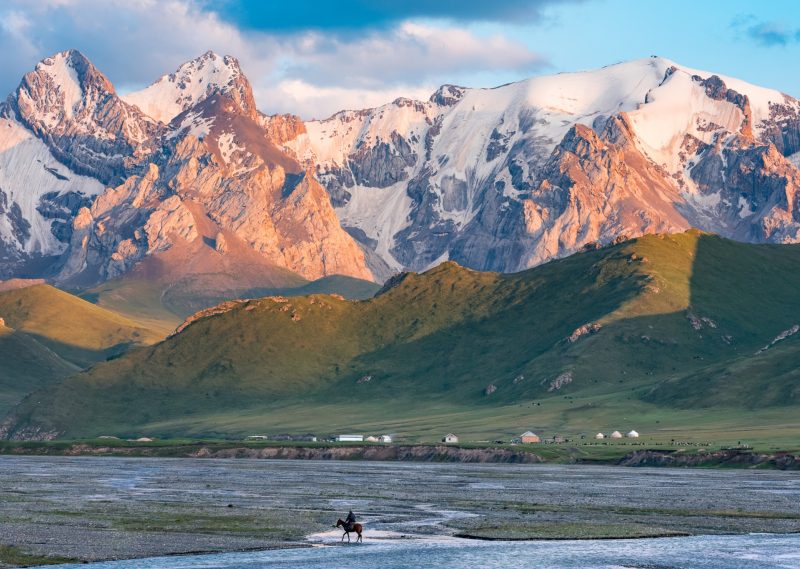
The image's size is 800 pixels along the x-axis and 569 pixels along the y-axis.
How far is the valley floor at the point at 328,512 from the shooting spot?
110188mm

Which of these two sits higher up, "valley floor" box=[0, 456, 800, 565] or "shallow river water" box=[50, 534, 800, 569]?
"valley floor" box=[0, 456, 800, 565]

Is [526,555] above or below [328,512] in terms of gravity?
below

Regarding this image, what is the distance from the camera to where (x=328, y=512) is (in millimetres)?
140000

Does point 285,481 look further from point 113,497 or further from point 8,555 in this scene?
point 8,555

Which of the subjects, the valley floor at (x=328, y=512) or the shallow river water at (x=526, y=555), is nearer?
the shallow river water at (x=526, y=555)

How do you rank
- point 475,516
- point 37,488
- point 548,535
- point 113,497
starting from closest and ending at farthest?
point 548,535
point 475,516
point 113,497
point 37,488

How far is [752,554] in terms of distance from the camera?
105 meters

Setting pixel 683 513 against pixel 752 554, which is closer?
pixel 752 554

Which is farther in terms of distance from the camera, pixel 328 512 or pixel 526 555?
pixel 328 512

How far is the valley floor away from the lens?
110m

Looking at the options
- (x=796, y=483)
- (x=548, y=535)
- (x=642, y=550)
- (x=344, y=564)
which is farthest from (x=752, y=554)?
(x=796, y=483)

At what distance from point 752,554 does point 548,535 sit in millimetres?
18880

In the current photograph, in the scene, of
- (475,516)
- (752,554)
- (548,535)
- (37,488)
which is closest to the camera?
(752,554)

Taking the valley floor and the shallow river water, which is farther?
the valley floor
